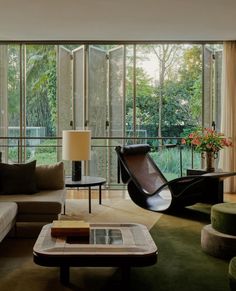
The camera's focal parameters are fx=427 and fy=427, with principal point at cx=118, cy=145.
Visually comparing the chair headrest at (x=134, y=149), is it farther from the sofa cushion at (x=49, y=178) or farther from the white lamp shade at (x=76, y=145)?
the sofa cushion at (x=49, y=178)

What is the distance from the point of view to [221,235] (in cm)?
367

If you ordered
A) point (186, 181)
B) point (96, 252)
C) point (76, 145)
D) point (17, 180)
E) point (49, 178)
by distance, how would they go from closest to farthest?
1. point (96, 252)
2. point (17, 180)
3. point (49, 178)
4. point (186, 181)
5. point (76, 145)

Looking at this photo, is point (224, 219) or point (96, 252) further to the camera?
point (224, 219)

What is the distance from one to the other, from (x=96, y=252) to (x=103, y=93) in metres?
4.64

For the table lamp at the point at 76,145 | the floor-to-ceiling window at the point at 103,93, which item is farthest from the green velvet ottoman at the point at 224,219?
the floor-to-ceiling window at the point at 103,93

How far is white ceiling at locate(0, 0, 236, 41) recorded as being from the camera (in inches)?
190

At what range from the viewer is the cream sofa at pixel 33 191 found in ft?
13.9

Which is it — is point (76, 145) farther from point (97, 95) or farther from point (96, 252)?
point (96, 252)

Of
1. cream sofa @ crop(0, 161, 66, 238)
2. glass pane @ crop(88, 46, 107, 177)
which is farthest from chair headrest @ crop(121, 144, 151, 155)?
glass pane @ crop(88, 46, 107, 177)

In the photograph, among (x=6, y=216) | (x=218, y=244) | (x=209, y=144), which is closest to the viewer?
(x=218, y=244)

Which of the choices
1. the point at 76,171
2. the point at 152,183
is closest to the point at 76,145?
the point at 76,171

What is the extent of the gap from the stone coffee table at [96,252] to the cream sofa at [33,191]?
3.32ft

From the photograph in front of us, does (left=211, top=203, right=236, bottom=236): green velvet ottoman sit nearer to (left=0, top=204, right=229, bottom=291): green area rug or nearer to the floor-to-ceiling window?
(left=0, top=204, right=229, bottom=291): green area rug

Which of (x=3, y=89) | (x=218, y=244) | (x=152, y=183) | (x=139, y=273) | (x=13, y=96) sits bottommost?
(x=139, y=273)
